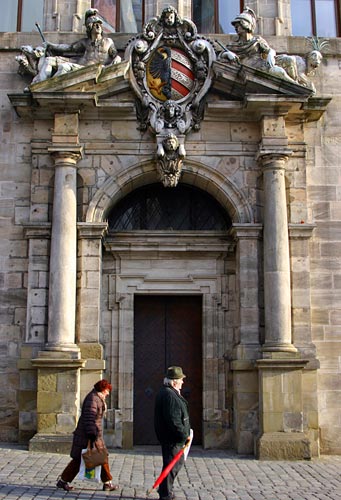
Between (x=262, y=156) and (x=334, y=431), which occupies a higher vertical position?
(x=262, y=156)

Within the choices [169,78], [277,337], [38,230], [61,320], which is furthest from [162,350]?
[169,78]

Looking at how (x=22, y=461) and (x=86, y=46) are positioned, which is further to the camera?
(x=86, y=46)

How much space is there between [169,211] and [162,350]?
8.59ft

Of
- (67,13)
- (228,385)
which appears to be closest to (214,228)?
(228,385)

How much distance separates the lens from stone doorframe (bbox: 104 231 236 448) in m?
13.2

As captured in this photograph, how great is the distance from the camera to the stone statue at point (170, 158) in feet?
42.3

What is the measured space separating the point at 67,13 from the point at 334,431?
9.02 meters

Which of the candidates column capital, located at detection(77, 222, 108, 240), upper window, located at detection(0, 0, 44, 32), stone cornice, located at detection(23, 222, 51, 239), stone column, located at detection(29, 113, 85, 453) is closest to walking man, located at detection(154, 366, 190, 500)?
stone column, located at detection(29, 113, 85, 453)

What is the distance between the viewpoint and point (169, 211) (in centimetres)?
1400

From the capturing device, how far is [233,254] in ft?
44.6

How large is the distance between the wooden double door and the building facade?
4cm

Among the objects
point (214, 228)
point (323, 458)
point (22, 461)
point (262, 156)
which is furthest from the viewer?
point (214, 228)

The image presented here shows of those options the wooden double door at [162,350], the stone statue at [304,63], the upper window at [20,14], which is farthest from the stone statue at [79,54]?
the wooden double door at [162,350]

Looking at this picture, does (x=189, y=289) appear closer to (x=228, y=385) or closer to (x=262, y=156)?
(x=228, y=385)
